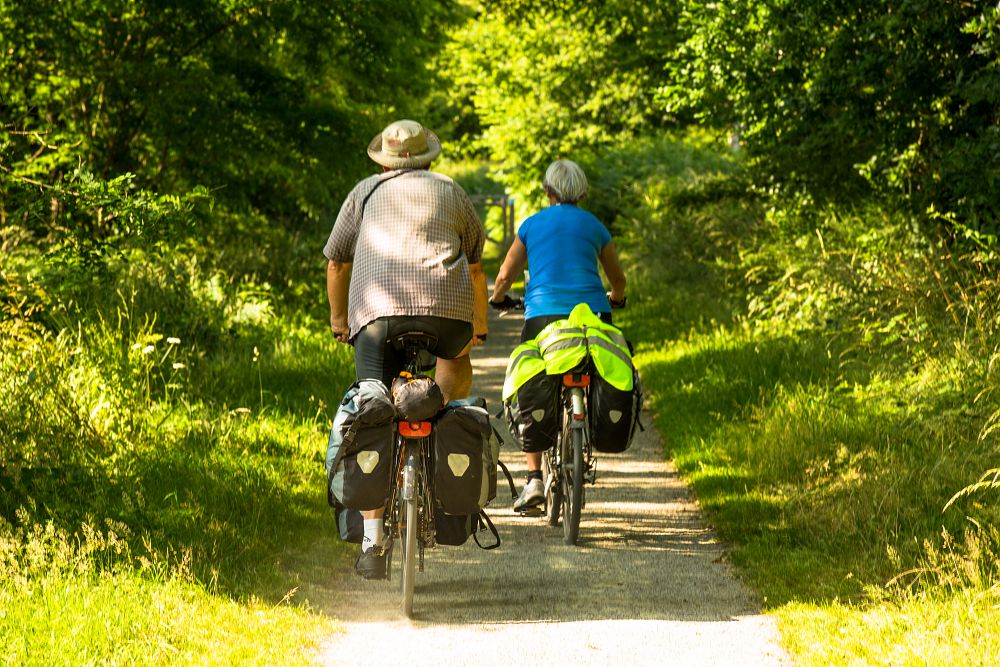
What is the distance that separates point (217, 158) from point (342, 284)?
7.68m

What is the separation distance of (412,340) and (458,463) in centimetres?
59

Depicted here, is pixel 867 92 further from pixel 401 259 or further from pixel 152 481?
pixel 152 481

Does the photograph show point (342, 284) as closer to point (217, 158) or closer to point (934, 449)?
point (934, 449)

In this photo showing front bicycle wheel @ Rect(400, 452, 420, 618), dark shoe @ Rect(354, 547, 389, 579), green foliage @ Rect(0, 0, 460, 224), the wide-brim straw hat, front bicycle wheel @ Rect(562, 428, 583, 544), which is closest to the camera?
front bicycle wheel @ Rect(400, 452, 420, 618)

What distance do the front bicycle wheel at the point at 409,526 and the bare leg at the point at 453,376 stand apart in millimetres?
559

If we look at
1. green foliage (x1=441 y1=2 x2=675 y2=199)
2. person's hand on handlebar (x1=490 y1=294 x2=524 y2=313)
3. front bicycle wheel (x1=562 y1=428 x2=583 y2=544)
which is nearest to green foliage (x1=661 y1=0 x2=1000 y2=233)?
person's hand on handlebar (x1=490 y1=294 x2=524 y2=313)

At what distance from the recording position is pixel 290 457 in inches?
314

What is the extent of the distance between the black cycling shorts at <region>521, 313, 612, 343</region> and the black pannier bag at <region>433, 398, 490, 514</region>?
187cm

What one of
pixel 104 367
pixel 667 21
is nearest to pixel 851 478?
pixel 104 367

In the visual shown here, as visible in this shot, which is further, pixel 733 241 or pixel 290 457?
pixel 733 241

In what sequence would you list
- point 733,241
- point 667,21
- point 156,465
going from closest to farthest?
point 156,465 → point 733,241 → point 667,21

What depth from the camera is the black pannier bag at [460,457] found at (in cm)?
531

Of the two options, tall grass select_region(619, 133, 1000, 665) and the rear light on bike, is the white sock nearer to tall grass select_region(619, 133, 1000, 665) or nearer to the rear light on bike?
the rear light on bike

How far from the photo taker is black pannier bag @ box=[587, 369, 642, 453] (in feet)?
21.7
